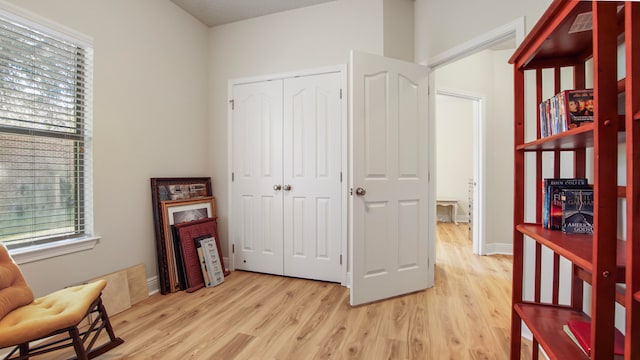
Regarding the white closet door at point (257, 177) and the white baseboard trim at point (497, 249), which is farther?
the white baseboard trim at point (497, 249)

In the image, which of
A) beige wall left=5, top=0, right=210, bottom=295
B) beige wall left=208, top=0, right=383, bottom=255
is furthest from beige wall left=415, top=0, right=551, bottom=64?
beige wall left=5, top=0, right=210, bottom=295

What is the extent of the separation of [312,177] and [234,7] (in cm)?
190

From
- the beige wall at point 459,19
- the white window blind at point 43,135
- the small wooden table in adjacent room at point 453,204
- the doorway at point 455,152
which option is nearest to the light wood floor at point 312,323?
the white window blind at point 43,135

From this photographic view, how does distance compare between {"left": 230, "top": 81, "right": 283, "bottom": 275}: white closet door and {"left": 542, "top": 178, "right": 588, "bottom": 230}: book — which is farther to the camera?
{"left": 230, "top": 81, "right": 283, "bottom": 275}: white closet door

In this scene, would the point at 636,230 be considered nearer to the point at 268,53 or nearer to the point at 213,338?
the point at 213,338

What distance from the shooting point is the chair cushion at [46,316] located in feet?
3.78

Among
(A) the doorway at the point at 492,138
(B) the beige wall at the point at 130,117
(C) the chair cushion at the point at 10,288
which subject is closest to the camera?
(C) the chair cushion at the point at 10,288

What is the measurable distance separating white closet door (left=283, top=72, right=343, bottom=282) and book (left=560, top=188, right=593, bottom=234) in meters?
1.70

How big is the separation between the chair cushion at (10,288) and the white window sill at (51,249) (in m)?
0.29

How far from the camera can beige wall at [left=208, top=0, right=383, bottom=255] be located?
2553 mm

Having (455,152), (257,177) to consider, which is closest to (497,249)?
(455,152)

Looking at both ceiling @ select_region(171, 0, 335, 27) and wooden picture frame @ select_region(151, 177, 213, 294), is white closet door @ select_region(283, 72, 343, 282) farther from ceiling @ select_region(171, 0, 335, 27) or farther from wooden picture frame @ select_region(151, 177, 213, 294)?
wooden picture frame @ select_region(151, 177, 213, 294)

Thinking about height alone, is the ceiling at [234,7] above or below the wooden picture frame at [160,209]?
above

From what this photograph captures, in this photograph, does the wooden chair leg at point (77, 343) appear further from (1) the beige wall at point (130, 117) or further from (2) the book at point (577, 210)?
(2) the book at point (577, 210)
